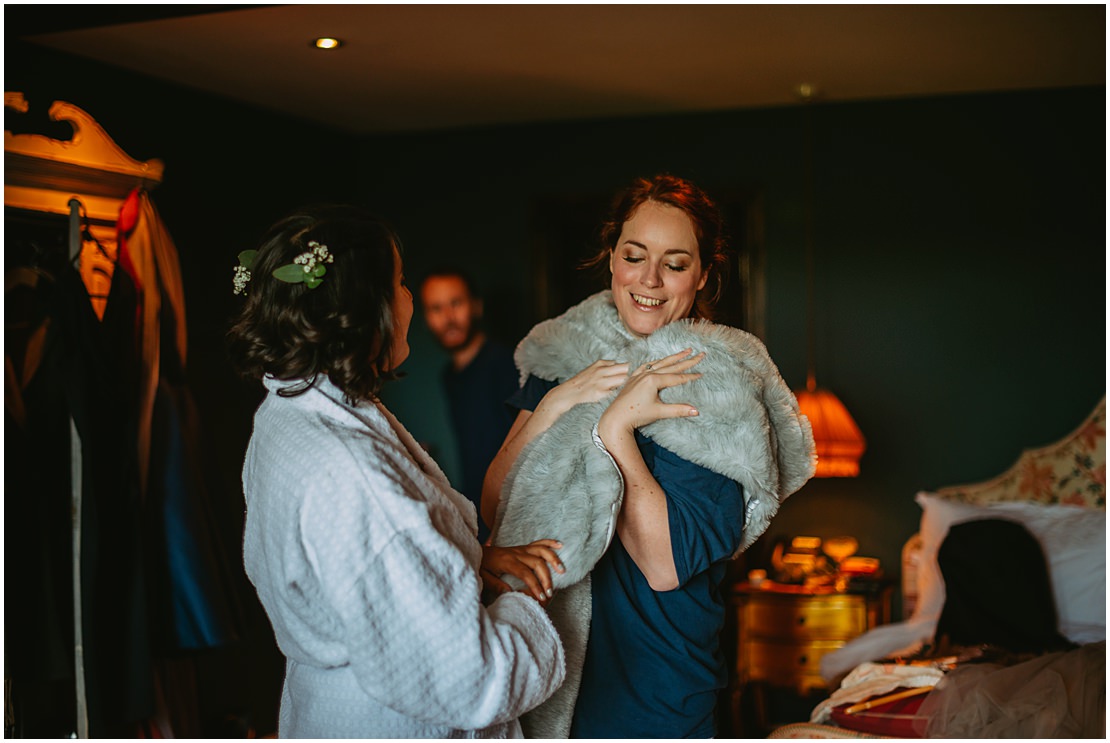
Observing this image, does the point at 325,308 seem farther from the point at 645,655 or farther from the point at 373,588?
the point at 645,655

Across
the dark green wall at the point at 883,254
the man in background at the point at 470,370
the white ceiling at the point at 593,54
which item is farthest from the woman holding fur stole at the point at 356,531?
the man in background at the point at 470,370

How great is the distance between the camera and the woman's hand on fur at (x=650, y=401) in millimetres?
1636

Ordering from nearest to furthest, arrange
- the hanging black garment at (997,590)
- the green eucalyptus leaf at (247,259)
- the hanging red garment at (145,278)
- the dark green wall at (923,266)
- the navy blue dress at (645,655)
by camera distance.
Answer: the green eucalyptus leaf at (247,259), the navy blue dress at (645,655), the hanging red garment at (145,278), the hanging black garment at (997,590), the dark green wall at (923,266)

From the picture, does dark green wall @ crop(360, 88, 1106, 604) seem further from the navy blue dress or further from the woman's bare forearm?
the woman's bare forearm

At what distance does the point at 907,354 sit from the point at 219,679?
3042 mm

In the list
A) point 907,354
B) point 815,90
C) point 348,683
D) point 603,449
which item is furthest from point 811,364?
point 348,683

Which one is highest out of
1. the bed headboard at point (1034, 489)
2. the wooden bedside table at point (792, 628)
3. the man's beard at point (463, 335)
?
the man's beard at point (463, 335)

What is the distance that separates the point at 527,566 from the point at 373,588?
35 cm

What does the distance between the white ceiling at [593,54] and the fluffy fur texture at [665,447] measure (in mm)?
1712

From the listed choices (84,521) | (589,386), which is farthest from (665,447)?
(84,521)

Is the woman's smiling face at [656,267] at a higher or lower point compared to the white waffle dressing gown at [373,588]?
higher

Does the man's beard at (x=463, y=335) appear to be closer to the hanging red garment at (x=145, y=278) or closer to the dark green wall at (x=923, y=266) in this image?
the dark green wall at (x=923, y=266)

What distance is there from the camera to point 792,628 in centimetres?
415

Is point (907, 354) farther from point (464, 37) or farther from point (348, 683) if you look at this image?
point (348, 683)
